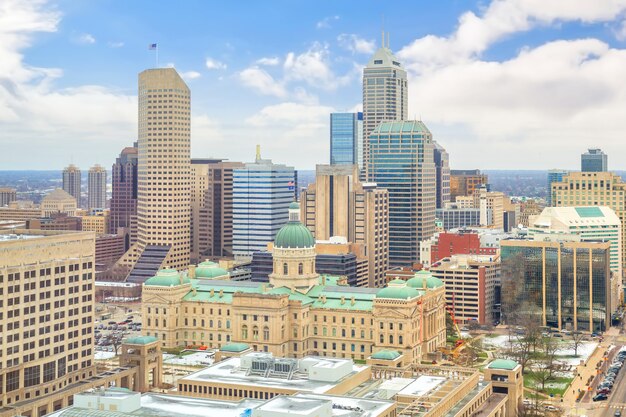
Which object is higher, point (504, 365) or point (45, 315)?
point (45, 315)

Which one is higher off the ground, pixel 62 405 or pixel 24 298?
pixel 24 298

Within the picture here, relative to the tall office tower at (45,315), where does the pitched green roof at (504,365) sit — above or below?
below

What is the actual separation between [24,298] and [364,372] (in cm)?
5033

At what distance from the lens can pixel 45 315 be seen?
475ft

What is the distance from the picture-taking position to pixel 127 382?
159500 millimetres

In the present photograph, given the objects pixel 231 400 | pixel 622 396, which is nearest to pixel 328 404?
pixel 231 400

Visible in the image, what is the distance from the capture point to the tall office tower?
452 feet

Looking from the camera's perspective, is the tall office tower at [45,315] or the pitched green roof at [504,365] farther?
the pitched green roof at [504,365]

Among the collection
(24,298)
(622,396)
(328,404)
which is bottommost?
(622,396)

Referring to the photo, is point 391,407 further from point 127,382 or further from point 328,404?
point 127,382

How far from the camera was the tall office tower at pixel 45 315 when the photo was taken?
13788cm

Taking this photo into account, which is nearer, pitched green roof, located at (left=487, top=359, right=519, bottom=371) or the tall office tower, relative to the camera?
the tall office tower

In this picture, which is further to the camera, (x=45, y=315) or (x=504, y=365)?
(x=504, y=365)

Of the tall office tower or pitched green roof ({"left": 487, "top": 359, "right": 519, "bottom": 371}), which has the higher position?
the tall office tower
